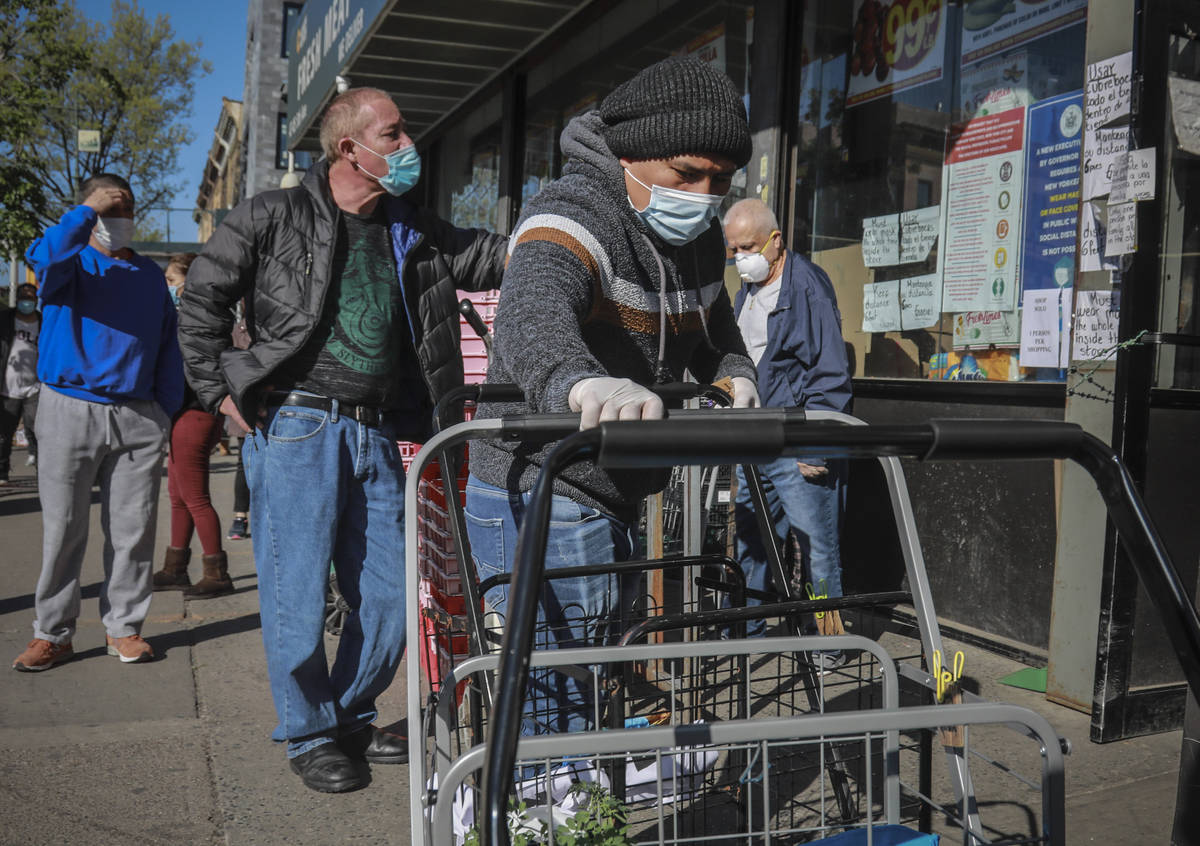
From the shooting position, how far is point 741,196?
263 inches

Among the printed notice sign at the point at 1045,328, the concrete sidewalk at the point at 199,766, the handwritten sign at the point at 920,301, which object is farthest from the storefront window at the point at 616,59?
the concrete sidewalk at the point at 199,766

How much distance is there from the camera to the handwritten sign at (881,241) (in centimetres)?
582

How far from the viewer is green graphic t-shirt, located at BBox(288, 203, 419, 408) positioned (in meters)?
3.42

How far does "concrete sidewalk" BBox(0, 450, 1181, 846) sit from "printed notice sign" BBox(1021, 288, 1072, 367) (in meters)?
1.41

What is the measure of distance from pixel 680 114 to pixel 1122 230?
7.29ft

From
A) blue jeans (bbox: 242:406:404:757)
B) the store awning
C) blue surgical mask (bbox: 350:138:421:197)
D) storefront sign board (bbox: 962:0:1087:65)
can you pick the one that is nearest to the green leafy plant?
blue jeans (bbox: 242:406:404:757)

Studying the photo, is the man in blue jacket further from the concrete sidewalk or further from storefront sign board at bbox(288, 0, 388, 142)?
storefront sign board at bbox(288, 0, 388, 142)

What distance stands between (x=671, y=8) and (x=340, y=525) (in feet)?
17.7

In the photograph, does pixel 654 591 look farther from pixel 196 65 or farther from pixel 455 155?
pixel 196 65

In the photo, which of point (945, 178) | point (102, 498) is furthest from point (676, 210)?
point (945, 178)

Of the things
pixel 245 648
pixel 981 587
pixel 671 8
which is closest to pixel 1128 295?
pixel 981 587

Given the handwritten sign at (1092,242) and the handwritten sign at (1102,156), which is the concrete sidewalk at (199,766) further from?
the handwritten sign at (1102,156)

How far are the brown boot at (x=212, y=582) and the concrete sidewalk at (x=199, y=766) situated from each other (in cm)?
91

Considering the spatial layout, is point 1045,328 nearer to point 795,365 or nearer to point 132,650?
point 795,365
